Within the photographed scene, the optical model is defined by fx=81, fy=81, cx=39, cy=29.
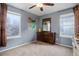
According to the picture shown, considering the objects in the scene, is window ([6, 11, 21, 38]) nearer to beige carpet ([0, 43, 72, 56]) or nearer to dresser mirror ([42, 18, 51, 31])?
beige carpet ([0, 43, 72, 56])

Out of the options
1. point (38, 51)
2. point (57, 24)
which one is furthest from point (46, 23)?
point (38, 51)

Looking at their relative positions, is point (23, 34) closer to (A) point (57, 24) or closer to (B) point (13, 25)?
(B) point (13, 25)

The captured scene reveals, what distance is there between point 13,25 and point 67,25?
85cm

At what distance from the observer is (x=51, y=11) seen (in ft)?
4.70

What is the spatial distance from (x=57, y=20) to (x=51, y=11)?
19 cm

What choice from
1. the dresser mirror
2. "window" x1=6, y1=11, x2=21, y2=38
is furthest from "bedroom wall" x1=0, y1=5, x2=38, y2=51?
the dresser mirror

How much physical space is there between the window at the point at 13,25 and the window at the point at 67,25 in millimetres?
718

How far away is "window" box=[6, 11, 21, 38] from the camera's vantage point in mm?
1198

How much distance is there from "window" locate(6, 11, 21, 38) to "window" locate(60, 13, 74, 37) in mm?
718

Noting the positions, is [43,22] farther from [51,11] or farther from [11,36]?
[11,36]

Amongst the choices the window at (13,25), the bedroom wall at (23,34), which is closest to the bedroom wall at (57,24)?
the bedroom wall at (23,34)

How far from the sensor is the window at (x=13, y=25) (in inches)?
47.2

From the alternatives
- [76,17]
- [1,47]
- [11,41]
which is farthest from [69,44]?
[1,47]

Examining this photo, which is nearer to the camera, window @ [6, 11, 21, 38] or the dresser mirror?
window @ [6, 11, 21, 38]
